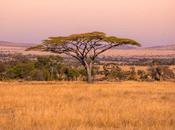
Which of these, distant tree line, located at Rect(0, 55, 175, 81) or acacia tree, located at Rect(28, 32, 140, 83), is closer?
acacia tree, located at Rect(28, 32, 140, 83)

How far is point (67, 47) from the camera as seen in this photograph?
138 ft

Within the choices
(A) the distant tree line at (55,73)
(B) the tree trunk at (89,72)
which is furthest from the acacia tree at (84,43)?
(A) the distant tree line at (55,73)

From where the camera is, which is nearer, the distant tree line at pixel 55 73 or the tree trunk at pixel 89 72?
the tree trunk at pixel 89 72

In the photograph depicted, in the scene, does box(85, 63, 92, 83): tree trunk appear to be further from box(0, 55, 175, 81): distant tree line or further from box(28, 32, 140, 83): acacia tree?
box(0, 55, 175, 81): distant tree line

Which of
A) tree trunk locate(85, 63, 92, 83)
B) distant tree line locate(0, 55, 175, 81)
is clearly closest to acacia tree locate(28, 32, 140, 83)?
tree trunk locate(85, 63, 92, 83)

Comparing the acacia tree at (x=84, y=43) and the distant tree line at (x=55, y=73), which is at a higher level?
the acacia tree at (x=84, y=43)

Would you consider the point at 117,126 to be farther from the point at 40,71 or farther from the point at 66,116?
the point at 40,71

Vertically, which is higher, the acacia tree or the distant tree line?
the acacia tree

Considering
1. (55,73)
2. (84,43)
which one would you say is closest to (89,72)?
(84,43)

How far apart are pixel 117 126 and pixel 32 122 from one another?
83.6 inches

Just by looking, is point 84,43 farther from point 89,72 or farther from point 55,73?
point 55,73

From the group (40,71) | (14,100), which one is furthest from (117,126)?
(40,71)

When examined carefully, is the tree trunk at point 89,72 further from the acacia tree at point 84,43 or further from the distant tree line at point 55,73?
the distant tree line at point 55,73

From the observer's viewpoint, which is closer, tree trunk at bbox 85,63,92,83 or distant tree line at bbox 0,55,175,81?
tree trunk at bbox 85,63,92,83
